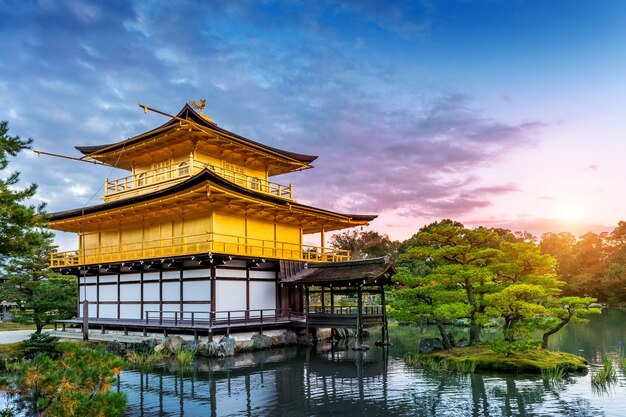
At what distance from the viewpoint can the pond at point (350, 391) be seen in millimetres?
13539

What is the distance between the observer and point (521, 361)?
60.3ft

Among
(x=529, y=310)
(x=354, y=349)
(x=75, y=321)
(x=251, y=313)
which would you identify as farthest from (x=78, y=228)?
(x=529, y=310)

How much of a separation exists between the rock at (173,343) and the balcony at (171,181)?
9.49 meters

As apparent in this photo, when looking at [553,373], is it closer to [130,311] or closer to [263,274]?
[263,274]

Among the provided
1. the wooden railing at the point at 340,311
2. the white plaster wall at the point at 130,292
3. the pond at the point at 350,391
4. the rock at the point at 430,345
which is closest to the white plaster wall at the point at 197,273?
the white plaster wall at the point at 130,292

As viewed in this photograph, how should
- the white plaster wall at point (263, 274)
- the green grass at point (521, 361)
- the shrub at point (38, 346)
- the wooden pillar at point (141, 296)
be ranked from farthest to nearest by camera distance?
the wooden pillar at point (141, 296), the white plaster wall at point (263, 274), the green grass at point (521, 361), the shrub at point (38, 346)

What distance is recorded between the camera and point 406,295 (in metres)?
21.5

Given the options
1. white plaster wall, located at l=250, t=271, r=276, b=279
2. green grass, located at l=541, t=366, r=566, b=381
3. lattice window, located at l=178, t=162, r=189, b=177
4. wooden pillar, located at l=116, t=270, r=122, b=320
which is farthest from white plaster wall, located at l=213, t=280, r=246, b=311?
green grass, located at l=541, t=366, r=566, b=381

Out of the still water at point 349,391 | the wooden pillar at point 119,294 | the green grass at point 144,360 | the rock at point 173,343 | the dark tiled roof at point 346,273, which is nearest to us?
the still water at point 349,391

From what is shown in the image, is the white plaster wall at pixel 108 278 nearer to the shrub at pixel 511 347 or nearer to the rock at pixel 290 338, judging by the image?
the rock at pixel 290 338

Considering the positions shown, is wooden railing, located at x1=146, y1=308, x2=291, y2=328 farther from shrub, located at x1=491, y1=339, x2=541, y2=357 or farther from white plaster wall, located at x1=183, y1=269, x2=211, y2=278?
shrub, located at x1=491, y1=339, x2=541, y2=357

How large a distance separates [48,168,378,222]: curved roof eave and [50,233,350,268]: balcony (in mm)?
2359

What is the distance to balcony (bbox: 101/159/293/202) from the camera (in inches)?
1182

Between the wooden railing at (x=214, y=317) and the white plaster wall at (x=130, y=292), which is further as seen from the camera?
the white plaster wall at (x=130, y=292)
